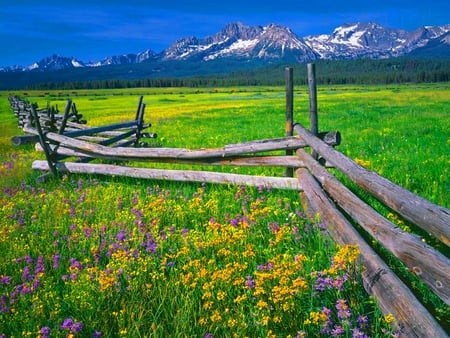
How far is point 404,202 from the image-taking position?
316cm

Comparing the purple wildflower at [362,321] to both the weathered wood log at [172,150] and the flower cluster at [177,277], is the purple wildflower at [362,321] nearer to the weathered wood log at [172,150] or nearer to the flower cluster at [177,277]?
the flower cluster at [177,277]

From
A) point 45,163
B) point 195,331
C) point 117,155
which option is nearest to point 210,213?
point 195,331

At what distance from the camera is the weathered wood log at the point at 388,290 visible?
2.38 meters

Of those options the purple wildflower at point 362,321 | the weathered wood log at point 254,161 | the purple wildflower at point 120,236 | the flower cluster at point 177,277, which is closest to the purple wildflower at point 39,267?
the flower cluster at point 177,277

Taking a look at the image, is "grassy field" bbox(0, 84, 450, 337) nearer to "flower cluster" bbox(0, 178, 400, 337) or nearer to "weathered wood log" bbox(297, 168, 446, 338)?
"flower cluster" bbox(0, 178, 400, 337)

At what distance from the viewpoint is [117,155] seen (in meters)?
9.76

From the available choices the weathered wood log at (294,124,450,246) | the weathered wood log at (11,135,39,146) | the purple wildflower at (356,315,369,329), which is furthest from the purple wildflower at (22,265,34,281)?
the weathered wood log at (11,135,39,146)

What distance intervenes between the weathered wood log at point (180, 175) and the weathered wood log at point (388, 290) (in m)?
2.53

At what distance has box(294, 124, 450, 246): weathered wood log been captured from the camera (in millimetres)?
2602

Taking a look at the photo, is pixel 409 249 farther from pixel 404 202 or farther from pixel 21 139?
pixel 21 139

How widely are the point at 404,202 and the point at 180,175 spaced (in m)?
5.84

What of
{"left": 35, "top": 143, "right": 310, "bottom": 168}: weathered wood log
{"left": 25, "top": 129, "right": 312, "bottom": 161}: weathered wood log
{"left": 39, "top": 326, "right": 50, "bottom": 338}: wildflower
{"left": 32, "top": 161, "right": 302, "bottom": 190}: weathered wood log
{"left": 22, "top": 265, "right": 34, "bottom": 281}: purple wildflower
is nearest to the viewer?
{"left": 39, "top": 326, "right": 50, "bottom": 338}: wildflower

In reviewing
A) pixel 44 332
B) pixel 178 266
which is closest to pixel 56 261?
pixel 178 266

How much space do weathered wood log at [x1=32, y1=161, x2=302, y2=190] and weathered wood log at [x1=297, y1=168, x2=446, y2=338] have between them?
253cm
